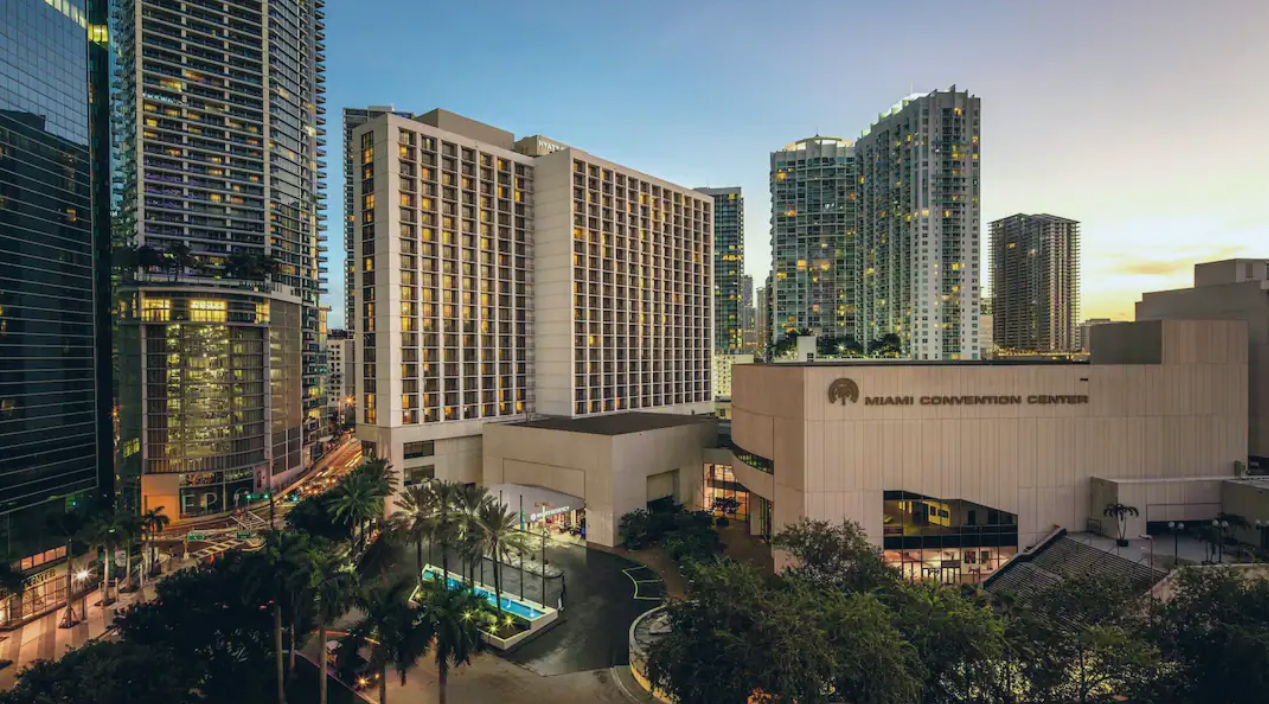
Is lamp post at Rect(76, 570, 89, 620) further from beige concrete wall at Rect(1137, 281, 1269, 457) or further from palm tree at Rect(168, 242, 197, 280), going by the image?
beige concrete wall at Rect(1137, 281, 1269, 457)

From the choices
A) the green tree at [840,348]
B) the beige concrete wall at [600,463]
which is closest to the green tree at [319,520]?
the beige concrete wall at [600,463]

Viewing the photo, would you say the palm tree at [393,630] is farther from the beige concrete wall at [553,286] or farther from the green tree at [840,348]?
the green tree at [840,348]

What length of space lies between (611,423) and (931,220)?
141 meters

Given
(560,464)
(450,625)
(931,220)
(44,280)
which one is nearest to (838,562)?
(450,625)

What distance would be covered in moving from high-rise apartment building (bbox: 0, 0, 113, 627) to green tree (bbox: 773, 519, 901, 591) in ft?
189

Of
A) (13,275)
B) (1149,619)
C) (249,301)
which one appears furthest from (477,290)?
(1149,619)

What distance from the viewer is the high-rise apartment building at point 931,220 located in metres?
165

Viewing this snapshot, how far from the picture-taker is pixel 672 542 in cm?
5116

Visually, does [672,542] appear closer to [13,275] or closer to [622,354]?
[622,354]

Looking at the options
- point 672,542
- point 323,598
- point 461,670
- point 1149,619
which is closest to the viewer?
point 1149,619

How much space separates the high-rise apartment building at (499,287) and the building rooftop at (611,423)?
548 cm

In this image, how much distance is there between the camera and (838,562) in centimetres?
3222

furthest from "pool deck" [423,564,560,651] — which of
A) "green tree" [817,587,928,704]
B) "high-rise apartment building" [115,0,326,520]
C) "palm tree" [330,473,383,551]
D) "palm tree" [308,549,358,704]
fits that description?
"high-rise apartment building" [115,0,326,520]

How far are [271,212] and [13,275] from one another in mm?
46120
